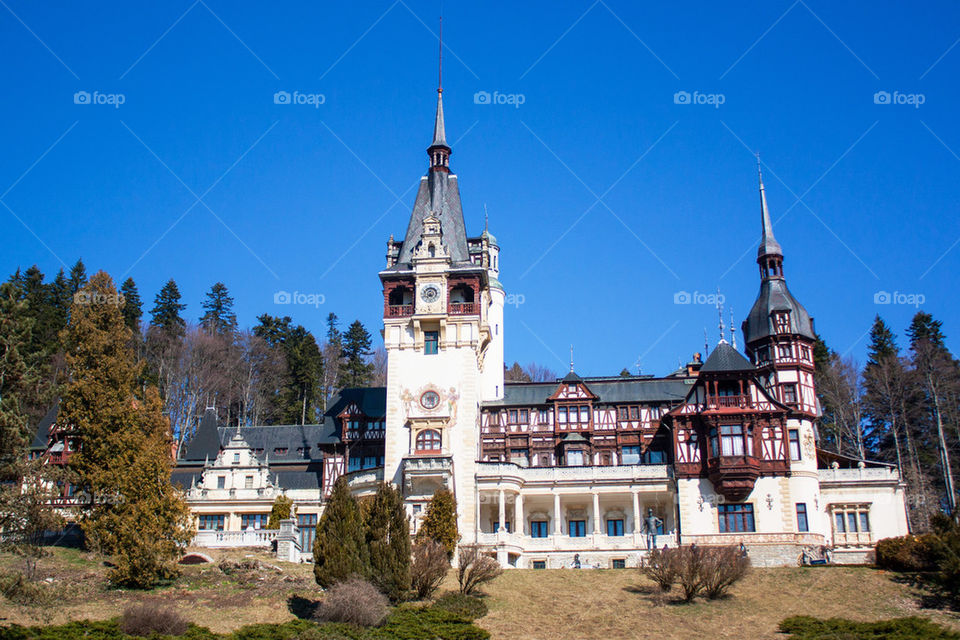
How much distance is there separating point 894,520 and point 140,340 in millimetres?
62038

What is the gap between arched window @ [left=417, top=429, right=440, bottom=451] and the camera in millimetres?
54838

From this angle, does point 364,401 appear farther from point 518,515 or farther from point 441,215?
point 518,515

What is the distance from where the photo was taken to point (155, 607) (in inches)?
1251

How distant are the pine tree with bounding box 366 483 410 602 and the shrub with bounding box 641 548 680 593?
10.7 meters

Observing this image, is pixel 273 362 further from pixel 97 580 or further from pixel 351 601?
pixel 351 601

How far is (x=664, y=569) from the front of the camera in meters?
39.2

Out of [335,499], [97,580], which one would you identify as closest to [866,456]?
[335,499]

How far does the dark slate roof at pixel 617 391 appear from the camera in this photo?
60.6 m

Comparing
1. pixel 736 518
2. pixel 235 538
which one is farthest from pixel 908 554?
pixel 235 538

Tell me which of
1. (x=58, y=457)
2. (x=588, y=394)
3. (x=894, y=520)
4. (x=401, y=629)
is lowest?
(x=401, y=629)

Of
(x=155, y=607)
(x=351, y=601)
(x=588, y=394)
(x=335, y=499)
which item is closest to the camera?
(x=155, y=607)

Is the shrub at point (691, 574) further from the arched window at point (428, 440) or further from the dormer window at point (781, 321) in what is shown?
the dormer window at point (781, 321)

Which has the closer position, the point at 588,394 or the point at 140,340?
the point at 588,394

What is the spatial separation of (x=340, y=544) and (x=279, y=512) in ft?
56.6
